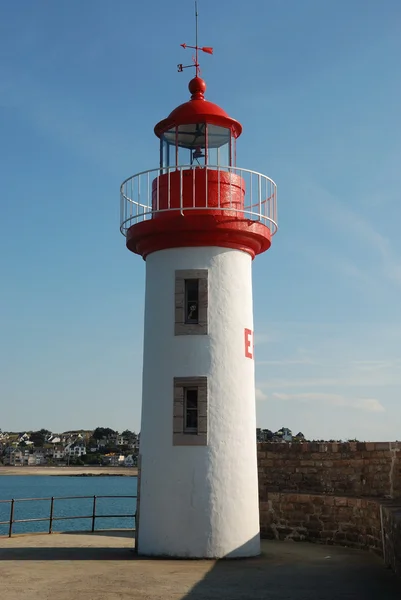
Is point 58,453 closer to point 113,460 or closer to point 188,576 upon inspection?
point 113,460

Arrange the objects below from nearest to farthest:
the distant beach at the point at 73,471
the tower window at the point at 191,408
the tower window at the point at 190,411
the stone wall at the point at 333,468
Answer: the tower window at the point at 190,411, the tower window at the point at 191,408, the stone wall at the point at 333,468, the distant beach at the point at 73,471

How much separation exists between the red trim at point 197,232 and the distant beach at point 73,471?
437ft

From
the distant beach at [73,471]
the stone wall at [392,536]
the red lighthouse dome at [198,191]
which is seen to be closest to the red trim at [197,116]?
the red lighthouse dome at [198,191]

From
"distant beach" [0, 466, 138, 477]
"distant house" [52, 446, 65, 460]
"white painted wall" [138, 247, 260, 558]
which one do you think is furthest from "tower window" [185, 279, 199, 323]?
"distant house" [52, 446, 65, 460]

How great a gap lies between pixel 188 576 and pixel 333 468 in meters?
Result: 5.35

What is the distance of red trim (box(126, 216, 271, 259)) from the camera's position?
12.4 meters

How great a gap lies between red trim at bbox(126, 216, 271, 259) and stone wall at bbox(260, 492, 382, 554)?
16.4 ft

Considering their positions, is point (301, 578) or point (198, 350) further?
point (198, 350)

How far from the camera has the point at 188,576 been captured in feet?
33.3

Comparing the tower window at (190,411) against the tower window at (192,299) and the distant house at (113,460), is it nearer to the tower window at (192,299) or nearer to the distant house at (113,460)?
the tower window at (192,299)

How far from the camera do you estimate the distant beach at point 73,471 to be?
146m

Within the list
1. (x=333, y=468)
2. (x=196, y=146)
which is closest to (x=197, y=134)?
(x=196, y=146)

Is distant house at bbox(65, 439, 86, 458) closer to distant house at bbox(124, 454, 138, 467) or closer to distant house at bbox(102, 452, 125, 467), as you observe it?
distant house at bbox(102, 452, 125, 467)

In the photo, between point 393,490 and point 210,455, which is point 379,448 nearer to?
point 393,490
